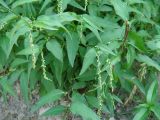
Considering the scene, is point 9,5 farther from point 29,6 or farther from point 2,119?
point 2,119

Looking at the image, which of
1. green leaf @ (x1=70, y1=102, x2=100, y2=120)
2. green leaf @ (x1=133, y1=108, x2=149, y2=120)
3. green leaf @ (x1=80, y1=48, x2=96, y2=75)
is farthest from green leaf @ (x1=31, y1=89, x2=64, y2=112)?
green leaf @ (x1=133, y1=108, x2=149, y2=120)

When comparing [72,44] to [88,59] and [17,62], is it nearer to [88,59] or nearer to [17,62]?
[88,59]

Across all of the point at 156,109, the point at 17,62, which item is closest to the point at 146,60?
the point at 156,109

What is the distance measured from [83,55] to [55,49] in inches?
6.9

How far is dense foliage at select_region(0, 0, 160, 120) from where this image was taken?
1.44 meters

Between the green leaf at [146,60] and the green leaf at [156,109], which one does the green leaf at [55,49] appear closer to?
the green leaf at [146,60]

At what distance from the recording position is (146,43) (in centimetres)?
161

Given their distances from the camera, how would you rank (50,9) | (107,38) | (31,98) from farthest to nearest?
(31,98) → (50,9) → (107,38)

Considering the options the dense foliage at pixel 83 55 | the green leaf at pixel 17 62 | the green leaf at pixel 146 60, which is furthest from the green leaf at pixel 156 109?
the green leaf at pixel 17 62

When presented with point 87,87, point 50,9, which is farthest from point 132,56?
point 50,9

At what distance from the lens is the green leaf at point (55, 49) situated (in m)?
1.47

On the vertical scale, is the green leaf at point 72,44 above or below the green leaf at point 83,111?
above

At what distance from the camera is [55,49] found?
1477mm

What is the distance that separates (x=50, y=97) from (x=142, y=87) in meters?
0.41
